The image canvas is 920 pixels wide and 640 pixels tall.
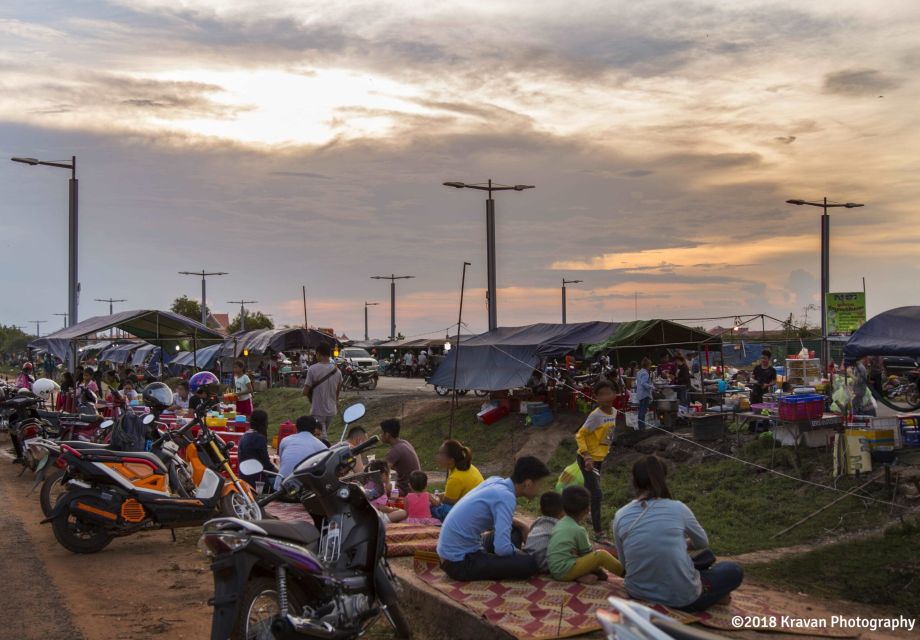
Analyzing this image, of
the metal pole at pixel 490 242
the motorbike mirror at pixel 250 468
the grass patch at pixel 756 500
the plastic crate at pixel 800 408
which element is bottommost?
the grass patch at pixel 756 500

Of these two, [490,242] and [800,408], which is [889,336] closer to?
[800,408]

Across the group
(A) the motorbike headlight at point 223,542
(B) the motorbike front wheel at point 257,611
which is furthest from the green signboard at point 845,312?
(A) the motorbike headlight at point 223,542

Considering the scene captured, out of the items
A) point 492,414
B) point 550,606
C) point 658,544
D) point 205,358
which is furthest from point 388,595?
point 205,358

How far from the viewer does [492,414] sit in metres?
23.0

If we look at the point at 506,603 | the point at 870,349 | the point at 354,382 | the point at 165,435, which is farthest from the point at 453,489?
the point at 354,382

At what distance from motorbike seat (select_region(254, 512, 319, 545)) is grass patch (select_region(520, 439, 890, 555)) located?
250 inches

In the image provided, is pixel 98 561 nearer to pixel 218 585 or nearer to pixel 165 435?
pixel 165 435

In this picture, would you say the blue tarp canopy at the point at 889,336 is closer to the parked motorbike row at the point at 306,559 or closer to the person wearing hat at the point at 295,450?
the person wearing hat at the point at 295,450

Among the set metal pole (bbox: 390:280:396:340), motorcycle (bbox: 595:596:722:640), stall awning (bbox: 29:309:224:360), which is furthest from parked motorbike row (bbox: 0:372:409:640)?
metal pole (bbox: 390:280:396:340)

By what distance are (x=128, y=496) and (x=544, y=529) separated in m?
4.57

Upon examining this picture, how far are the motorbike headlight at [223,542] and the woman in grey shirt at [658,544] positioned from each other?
8.40 ft

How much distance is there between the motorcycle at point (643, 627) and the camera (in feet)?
10.0

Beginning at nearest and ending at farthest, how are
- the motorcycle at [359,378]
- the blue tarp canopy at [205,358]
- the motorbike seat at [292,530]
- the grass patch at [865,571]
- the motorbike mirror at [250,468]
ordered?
the motorbike seat at [292,530], the motorbike mirror at [250,468], the grass patch at [865,571], the motorcycle at [359,378], the blue tarp canopy at [205,358]

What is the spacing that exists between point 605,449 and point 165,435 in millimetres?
4679
